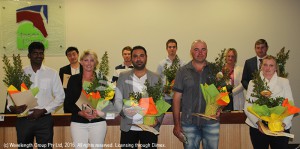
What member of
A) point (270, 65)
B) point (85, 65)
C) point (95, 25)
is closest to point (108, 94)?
point (85, 65)

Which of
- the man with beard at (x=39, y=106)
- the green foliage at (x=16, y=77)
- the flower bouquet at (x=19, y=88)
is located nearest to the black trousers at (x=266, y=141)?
the man with beard at (x=39, y=106)

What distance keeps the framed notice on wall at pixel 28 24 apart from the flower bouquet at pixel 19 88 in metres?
2.70

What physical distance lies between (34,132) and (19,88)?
49 cm

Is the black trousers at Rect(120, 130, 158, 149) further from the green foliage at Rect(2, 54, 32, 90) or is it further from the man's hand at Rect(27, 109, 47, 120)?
the green foliage at Rect(2, 54, 32, 90)

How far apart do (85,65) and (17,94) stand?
74cm

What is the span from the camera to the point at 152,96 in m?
3.33

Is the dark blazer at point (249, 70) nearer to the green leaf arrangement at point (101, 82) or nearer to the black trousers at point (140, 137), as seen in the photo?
the black trousers at point (140, 137)

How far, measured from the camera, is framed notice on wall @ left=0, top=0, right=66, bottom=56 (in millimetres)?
6156

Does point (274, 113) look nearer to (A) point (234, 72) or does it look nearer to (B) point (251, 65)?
(B) point (251, 65)

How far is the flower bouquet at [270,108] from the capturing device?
3119mm

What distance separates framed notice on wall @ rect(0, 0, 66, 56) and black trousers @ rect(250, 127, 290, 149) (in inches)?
162

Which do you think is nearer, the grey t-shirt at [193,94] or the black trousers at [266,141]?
the black trousers at [266,141]

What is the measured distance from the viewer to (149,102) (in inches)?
130

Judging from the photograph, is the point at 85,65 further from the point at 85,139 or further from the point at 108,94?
the point at 85,139
